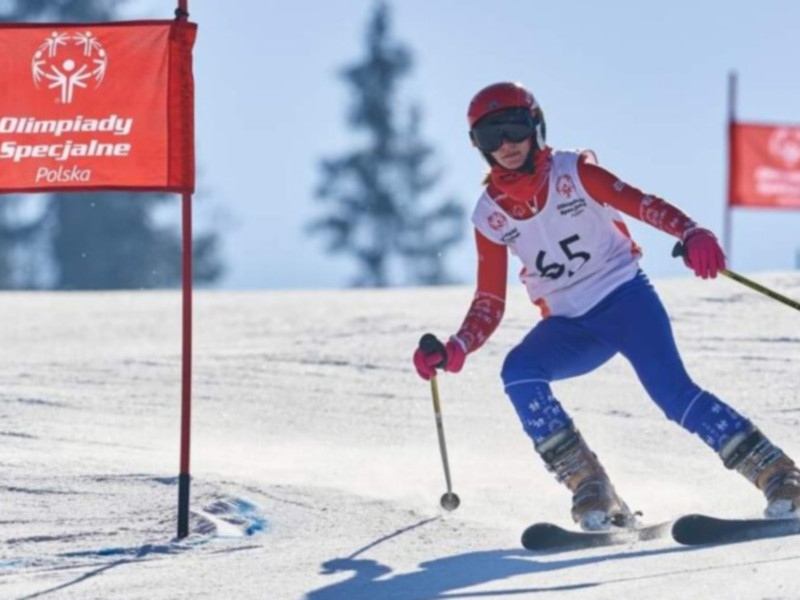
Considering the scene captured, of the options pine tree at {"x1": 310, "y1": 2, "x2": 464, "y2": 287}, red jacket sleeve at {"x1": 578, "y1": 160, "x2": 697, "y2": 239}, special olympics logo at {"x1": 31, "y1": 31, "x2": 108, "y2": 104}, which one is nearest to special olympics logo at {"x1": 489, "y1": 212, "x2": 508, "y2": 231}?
red jacket sleeve at {"x1": 578, "y1": 160, "x2": 697, "y2": 239}

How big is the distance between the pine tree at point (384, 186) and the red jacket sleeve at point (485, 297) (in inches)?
1928

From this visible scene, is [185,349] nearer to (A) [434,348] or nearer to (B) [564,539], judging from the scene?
→ (A) [434,348]

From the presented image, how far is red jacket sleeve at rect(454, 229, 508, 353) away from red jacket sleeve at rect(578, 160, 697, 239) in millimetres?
458

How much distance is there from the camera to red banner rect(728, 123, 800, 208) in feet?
87.7

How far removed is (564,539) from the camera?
632cm

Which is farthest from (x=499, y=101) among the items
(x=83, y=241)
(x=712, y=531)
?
(x=83, y=241)

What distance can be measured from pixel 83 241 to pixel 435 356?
138 feet

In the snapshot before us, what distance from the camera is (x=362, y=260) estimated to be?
56.5 m

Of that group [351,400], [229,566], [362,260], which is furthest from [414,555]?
[362,260]

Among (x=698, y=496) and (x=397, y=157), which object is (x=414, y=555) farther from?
(x=397, y=157)

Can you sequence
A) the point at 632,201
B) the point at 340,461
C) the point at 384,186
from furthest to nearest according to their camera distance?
the point at 384,186 < the point at 340,461 < the point at 632,201

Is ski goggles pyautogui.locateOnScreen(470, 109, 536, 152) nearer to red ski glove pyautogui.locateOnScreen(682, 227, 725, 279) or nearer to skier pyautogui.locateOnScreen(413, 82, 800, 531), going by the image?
skier pyautogui.locateOnScreen(413, 82, 800, 531)

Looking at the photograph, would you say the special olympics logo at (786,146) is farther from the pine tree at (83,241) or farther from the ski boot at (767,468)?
the pine tree at (83,241)

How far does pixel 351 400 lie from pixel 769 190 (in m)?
17.7
